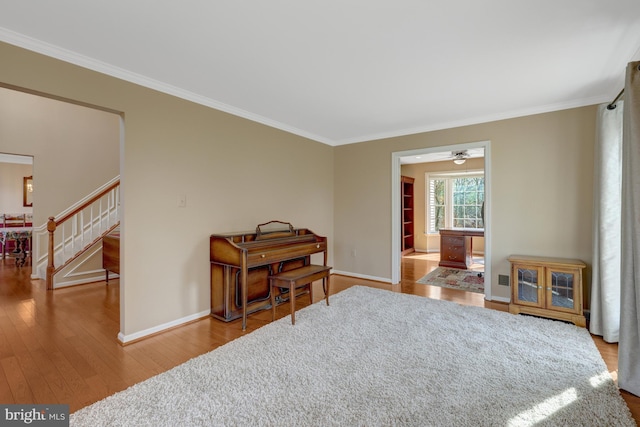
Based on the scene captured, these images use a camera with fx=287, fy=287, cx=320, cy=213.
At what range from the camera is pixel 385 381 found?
1.98 meters

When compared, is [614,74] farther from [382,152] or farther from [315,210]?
[315,210]

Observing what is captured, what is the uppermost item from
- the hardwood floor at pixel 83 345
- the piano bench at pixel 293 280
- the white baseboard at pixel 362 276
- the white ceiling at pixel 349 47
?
the white ceiling at pixel 349 47

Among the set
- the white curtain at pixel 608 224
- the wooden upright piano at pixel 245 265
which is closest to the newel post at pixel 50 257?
the wooden upright piano at pixel 245 265

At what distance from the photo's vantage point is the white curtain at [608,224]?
8.77ft

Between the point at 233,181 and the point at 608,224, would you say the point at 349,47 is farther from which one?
the point at 608,224

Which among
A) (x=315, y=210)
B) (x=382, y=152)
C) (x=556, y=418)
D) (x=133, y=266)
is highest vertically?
(x=382, y=152)

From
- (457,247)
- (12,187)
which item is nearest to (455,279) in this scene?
(457,247)

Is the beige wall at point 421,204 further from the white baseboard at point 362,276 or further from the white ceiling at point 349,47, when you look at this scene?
the white ceiling at point 349,47

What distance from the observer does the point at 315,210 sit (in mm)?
4902

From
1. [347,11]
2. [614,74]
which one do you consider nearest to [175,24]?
[347,11]

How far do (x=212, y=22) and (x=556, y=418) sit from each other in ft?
10.5

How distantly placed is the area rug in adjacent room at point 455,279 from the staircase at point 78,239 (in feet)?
18.2

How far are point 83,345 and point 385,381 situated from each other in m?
2.60

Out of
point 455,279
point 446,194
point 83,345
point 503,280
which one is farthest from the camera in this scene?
point 446,194
